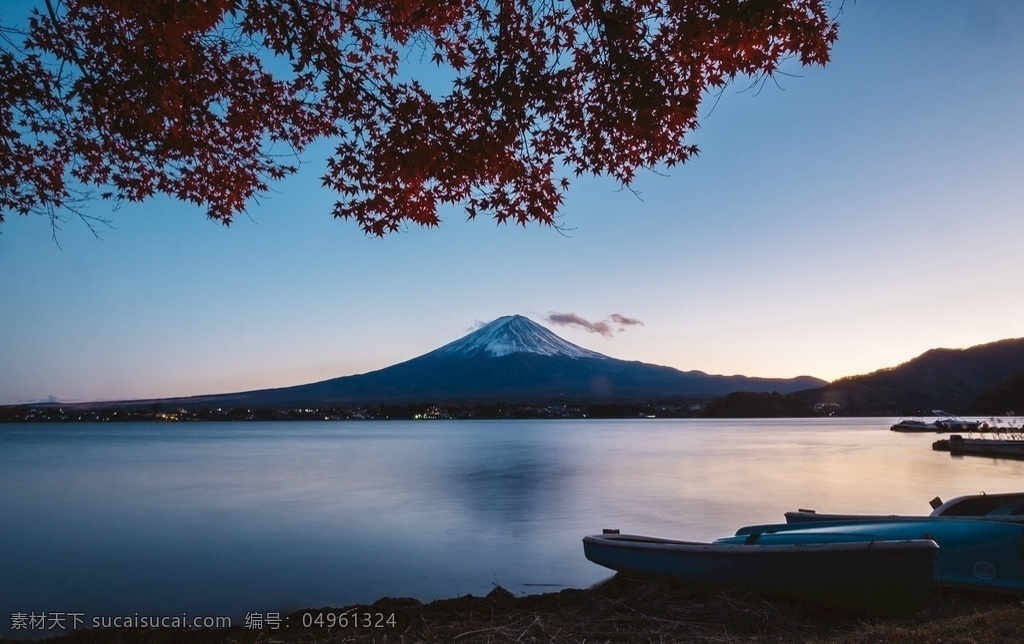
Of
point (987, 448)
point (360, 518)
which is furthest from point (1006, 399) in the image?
point (360, 518)

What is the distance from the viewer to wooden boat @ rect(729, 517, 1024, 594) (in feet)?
23.0

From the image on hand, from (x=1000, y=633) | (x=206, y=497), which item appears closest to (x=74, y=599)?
(x=1000, y=633)

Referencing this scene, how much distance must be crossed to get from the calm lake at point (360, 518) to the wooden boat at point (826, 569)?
3554mm

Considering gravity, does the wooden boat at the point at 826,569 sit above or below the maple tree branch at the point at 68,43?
below

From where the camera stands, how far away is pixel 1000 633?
15.4 feet

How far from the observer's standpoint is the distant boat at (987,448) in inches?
1422

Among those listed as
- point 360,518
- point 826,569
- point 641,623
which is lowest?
point 360,518

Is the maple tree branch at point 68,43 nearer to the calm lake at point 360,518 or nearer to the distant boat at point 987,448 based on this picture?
the calm lake at point 360,518

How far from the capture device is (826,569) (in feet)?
21.0

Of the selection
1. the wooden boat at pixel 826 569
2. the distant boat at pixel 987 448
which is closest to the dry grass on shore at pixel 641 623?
the wooden boat at pixel 826 569

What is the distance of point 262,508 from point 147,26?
17.6 metres

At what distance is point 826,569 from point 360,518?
14178 millimetres

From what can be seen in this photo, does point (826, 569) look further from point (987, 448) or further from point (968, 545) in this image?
point (987, 448)

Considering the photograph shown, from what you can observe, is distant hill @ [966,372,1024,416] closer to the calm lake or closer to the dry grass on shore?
the calm lake
